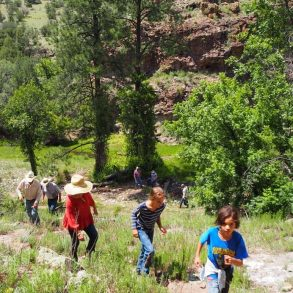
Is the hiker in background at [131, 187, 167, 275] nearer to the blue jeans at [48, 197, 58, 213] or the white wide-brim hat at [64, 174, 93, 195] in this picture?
the white wide-brim hat at [64, 174, 93, 195]

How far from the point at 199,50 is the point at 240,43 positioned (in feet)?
14.4

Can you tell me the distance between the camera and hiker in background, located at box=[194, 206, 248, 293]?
5.29 metres

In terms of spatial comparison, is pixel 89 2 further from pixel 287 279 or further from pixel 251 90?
pixel 287 279

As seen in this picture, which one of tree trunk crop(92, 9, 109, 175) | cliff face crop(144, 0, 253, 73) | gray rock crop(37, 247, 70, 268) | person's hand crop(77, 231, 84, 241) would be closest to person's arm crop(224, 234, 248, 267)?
gray rock crop(37, 247, 70, 268)

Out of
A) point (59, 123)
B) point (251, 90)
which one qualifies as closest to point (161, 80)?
point (59, 123)

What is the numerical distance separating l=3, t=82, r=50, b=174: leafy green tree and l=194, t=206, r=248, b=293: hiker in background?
26062mm

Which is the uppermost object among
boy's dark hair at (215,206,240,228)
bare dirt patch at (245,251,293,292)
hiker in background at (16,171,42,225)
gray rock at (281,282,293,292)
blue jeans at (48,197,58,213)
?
boy's dark hair at (215,206,240,228)

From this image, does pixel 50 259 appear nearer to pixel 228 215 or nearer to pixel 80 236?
pixel 80 236

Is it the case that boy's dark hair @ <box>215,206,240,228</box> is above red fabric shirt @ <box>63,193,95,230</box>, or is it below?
above

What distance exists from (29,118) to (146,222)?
967 inches

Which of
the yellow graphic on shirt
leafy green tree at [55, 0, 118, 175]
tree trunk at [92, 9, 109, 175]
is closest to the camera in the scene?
the yellow graphic on shirt

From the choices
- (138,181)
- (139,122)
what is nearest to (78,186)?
(138,181)

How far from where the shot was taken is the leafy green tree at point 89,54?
2611cm

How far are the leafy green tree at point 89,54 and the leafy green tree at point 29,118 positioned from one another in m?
3.82
